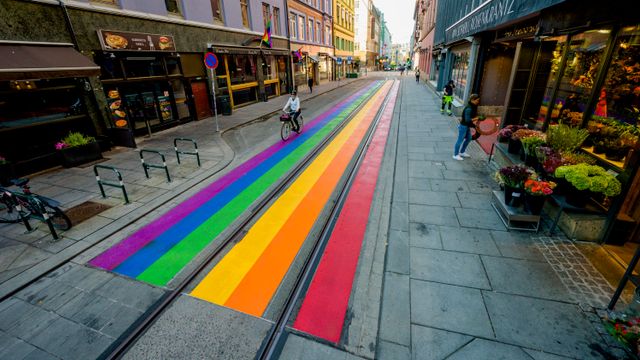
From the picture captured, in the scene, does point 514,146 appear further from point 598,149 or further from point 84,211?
point 84,211

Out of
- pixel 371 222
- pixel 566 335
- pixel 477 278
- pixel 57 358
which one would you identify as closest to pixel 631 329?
pixel 566 335

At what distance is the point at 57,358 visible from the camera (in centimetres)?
340

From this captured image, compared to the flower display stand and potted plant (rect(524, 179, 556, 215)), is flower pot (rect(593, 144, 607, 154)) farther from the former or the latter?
the flower display stand

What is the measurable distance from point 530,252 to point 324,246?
3.68 meters

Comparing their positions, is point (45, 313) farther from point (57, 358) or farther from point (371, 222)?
point (371, 222)

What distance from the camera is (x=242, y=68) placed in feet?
69.3

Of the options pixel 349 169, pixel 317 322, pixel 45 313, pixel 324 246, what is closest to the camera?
pixel 317 322

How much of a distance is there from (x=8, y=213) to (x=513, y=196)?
11.4m

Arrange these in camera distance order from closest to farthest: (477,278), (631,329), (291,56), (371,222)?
(631,329) → (477,278) → (371,222) → (291,56)

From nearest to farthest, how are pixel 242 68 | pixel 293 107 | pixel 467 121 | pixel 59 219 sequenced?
pixel 59 219 → pixel 467 121 → pixel 293 107 → pixel 242 68

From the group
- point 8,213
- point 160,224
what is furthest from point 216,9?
point 160,224

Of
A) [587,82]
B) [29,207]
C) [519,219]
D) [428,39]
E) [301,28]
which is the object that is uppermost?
[301,28]

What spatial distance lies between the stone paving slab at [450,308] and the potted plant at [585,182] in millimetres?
2878

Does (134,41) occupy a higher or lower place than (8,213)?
higher
